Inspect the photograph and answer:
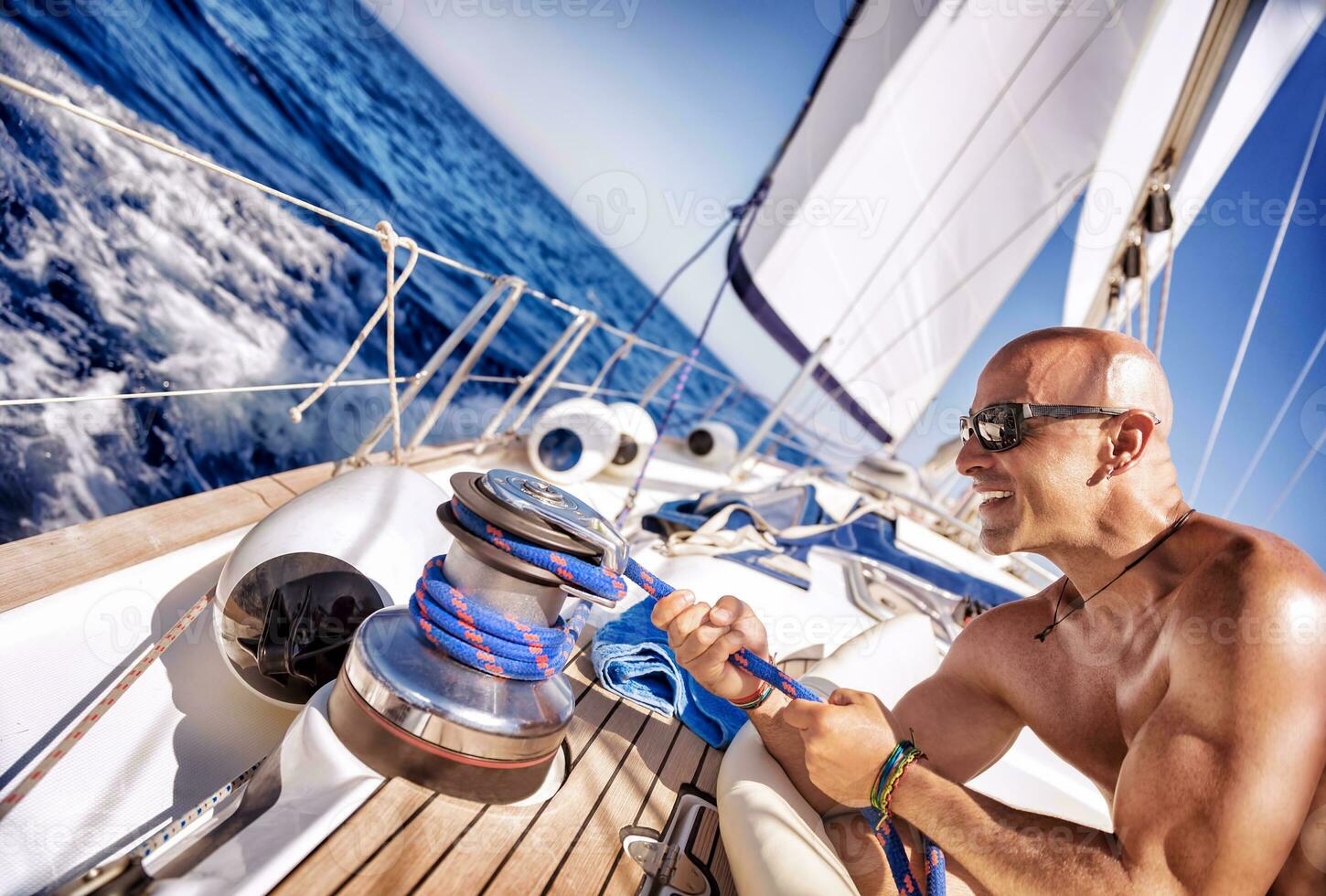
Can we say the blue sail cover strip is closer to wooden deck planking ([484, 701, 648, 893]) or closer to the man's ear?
wooden deck planking ([484, 701, 648, 893])

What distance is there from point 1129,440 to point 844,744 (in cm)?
63

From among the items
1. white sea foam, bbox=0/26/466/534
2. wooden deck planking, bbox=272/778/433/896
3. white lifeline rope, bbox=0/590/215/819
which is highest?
wooden deck planking, bbox=272/778/433/896

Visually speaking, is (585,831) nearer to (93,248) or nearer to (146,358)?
(146,358)

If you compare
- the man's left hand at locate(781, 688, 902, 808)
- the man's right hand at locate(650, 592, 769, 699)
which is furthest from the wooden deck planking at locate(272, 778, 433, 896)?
the man's left hand at locate(781, 688, 902, 808)

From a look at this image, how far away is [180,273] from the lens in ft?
17.9

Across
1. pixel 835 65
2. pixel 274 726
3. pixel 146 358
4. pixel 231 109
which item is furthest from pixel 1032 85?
pixel 231 109

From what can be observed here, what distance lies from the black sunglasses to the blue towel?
737mm

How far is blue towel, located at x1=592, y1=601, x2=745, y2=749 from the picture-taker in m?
1.49

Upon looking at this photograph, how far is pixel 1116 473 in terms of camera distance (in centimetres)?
113

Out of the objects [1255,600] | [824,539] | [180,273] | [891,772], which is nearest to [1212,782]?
[1255,600]

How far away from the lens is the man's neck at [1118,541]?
1.13 m

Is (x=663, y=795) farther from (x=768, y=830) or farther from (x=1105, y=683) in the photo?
(x=1105, y=683)

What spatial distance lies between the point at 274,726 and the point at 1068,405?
140cm

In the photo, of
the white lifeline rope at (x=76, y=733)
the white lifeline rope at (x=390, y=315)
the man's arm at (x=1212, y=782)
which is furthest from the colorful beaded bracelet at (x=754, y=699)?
the white lifeline rope at (x=390, y=315)
